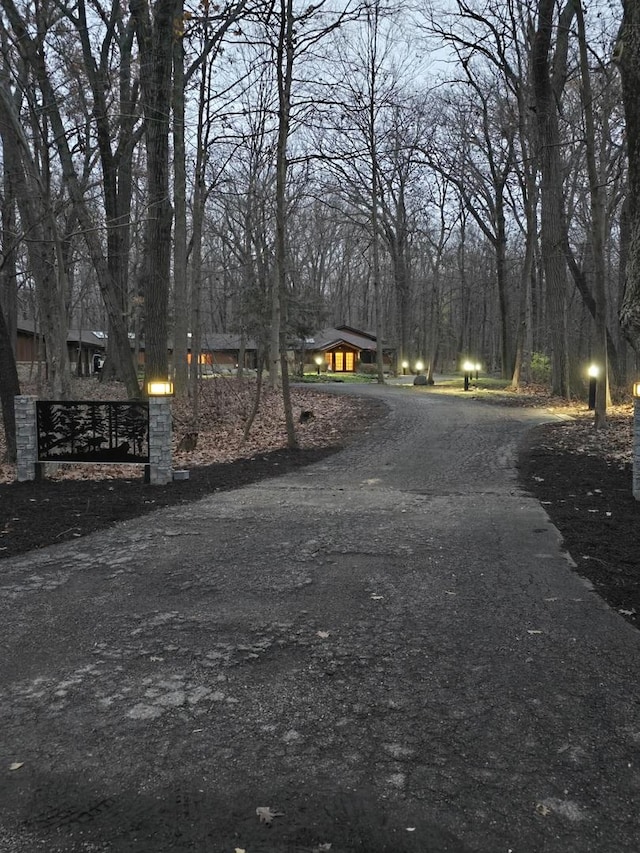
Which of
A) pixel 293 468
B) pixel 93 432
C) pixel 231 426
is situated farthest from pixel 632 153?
pixel 231 426

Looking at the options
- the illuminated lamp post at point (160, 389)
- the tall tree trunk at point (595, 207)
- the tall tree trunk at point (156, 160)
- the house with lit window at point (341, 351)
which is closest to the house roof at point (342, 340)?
the house with lit window at point (341, 351)

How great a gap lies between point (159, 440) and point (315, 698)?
19.2 feet

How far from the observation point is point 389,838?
80.0 inches

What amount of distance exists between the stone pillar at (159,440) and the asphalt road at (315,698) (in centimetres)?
260

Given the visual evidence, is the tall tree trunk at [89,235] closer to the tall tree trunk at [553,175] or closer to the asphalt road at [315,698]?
the asphalt road at [315,698]

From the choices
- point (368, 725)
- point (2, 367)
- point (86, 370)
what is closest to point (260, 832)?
point (368, 725)

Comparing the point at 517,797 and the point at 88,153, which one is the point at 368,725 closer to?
the point at 517,797

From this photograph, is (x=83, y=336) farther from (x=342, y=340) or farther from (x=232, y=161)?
(x=232, y=161)

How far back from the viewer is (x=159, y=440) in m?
8.24

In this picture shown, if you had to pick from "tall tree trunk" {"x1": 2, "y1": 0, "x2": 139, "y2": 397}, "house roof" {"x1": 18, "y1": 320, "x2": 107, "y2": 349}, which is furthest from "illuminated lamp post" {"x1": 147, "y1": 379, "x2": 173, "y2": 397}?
"house roof" {"x1": 18, "y1": 320, "x2": 107, "y2": 349}

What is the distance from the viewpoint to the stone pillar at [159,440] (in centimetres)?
823

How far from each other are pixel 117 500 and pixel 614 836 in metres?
6.28

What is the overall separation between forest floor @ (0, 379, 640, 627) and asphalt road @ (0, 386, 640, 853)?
0.39 metres

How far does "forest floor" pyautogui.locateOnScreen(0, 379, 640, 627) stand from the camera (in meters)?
5.39
